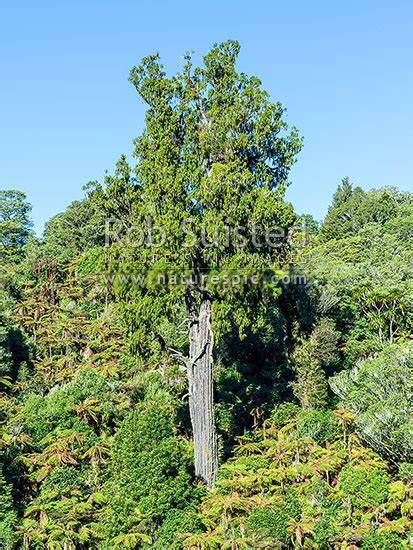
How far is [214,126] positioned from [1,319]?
1418 centimetres

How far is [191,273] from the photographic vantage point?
1136cm

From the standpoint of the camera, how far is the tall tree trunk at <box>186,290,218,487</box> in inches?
456

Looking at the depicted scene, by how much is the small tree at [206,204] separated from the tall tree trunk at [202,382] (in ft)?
0.08

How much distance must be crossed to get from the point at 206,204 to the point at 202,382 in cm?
406

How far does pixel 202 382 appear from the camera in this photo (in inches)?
466

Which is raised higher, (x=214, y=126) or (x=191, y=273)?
(x=214, y=126)

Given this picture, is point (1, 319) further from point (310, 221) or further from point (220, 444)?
point (310, 221)

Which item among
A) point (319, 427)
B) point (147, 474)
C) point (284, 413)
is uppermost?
point (284, 413)

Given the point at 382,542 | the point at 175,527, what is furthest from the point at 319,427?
the point at 175,527

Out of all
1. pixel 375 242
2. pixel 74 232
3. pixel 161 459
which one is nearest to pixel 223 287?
pixel 161 459

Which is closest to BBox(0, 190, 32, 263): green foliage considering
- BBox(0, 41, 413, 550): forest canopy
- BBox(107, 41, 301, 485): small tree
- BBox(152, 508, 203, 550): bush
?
BBox(0, 41, 413, 550): forest canopy

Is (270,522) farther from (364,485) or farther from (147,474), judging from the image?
(364,485)

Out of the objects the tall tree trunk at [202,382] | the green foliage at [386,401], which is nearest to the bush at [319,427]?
the green foliage at [386,401]

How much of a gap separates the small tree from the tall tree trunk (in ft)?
0.08
